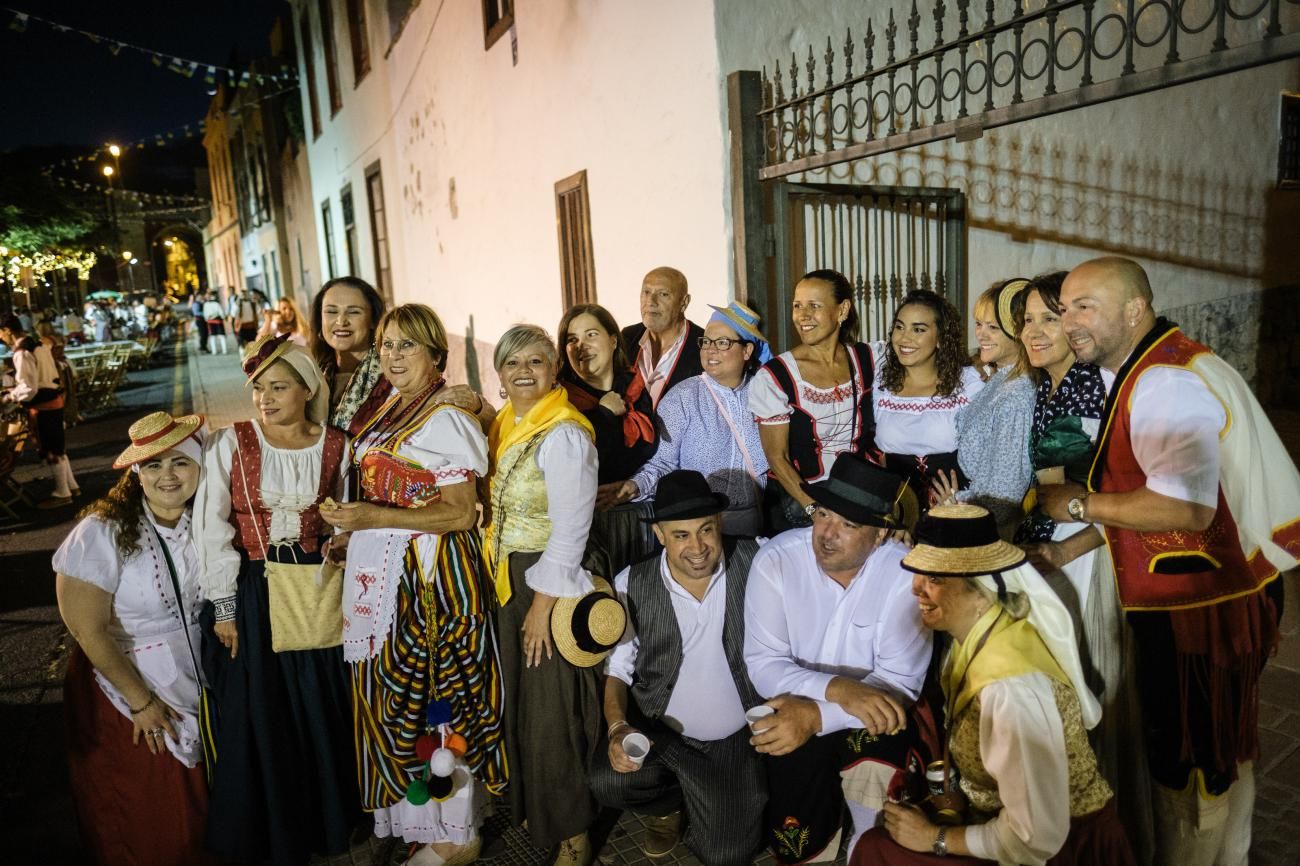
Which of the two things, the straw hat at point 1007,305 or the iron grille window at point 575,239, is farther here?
the iron grille window at point 575,239

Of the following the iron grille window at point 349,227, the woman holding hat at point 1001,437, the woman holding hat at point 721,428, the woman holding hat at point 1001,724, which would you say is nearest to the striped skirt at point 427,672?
the woman holding hat at point 721,428

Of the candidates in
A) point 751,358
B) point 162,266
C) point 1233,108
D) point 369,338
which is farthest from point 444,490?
point 162,266

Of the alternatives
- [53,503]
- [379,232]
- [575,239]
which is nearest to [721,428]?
[575,239]

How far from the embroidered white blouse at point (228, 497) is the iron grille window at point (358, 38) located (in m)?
11.9

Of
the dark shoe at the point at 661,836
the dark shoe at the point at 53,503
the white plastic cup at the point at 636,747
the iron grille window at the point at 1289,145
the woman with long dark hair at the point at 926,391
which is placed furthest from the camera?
the iron grille window at the point at 1289,145

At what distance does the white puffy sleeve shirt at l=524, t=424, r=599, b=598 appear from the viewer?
257 cm

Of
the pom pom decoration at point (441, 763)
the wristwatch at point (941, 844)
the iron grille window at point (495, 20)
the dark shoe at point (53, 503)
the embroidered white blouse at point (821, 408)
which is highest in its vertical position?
the iron grille window at point (495, 20)

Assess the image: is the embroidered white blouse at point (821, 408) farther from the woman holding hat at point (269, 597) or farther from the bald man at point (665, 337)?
the woman holding hat at point (269, 597)

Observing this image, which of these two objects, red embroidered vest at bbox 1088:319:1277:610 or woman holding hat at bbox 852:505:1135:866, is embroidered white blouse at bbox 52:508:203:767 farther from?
red embroidered vest at bbox 1088:319:1277:610

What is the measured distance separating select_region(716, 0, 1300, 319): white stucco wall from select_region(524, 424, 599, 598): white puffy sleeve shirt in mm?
2982

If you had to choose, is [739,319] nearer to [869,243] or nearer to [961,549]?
[961,549]

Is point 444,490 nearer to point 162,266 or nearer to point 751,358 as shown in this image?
point 751,358

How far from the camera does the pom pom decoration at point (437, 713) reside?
2721 mm

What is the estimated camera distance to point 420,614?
105 inches
